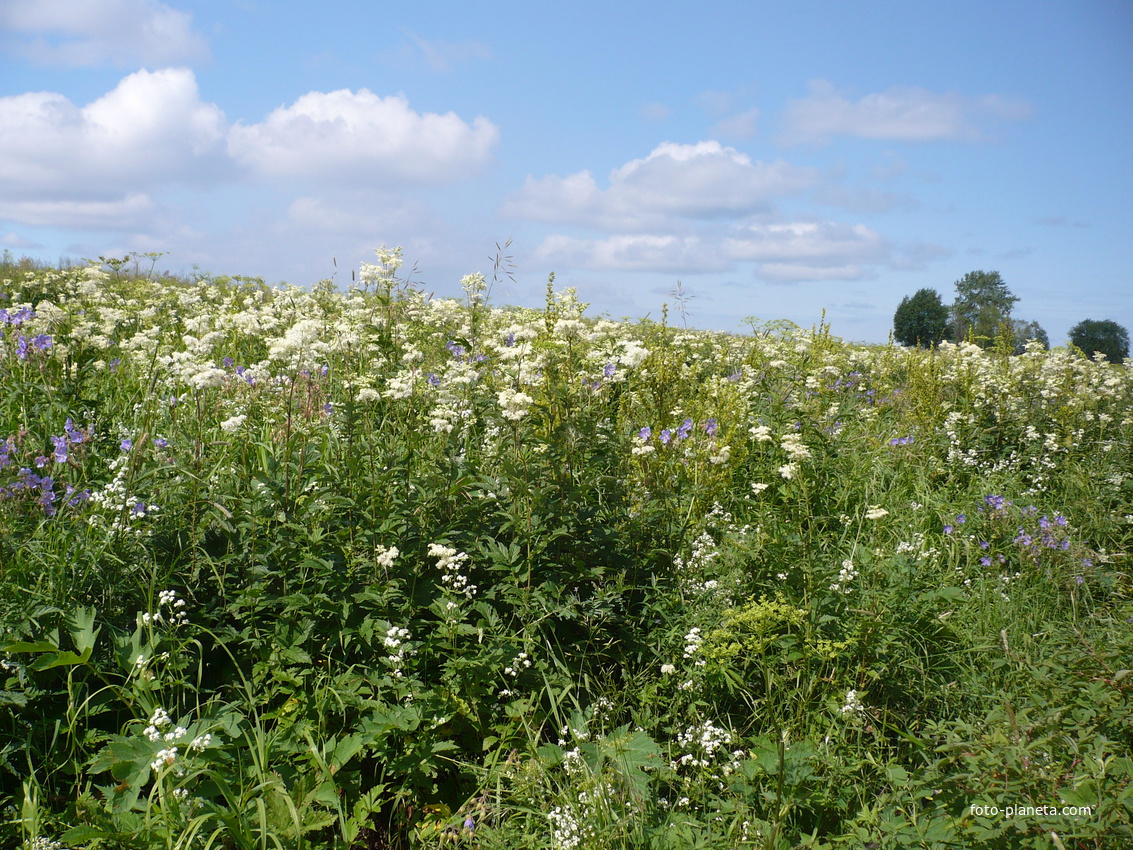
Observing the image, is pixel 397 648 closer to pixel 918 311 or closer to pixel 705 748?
pixel 705 748

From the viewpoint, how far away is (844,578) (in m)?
3.33

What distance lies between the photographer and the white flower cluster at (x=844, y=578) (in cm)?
335

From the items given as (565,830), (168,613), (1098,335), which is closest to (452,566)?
(565,830)

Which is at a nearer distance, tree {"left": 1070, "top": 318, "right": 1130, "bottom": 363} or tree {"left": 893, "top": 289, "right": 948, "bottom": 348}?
tree {"left": 1070, "top": 318, "right": 1130, "bottom": 363}

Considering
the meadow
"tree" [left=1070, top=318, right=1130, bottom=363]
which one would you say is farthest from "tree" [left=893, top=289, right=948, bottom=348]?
the meadow

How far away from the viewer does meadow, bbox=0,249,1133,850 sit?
2289 millimetres

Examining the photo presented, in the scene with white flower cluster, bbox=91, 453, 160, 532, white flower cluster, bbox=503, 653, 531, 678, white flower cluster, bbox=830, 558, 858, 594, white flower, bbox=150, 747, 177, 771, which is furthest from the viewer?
white flower cluster, bbox=830, 558, 858, 594

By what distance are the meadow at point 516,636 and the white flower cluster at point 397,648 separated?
0.06 meters

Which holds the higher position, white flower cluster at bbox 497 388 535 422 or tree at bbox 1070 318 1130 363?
tree at bbox 1070 318 1130 363

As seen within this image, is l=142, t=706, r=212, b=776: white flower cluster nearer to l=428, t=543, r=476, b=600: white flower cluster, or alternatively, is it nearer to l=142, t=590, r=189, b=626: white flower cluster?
l=142, t=590, r=189, b=626: white flower cluster

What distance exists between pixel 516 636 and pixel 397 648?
0.51 meters

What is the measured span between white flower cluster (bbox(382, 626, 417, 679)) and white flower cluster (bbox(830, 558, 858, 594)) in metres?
2.04

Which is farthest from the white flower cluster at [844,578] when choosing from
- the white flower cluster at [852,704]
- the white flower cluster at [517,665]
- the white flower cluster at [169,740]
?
the white flower cluster at [169,740]

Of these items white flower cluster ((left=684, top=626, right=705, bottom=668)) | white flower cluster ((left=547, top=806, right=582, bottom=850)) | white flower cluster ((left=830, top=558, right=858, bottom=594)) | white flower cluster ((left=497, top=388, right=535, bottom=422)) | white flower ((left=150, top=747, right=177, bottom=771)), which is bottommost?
white flower cluster ((left=547, top=806, right=582, bottom=850))
